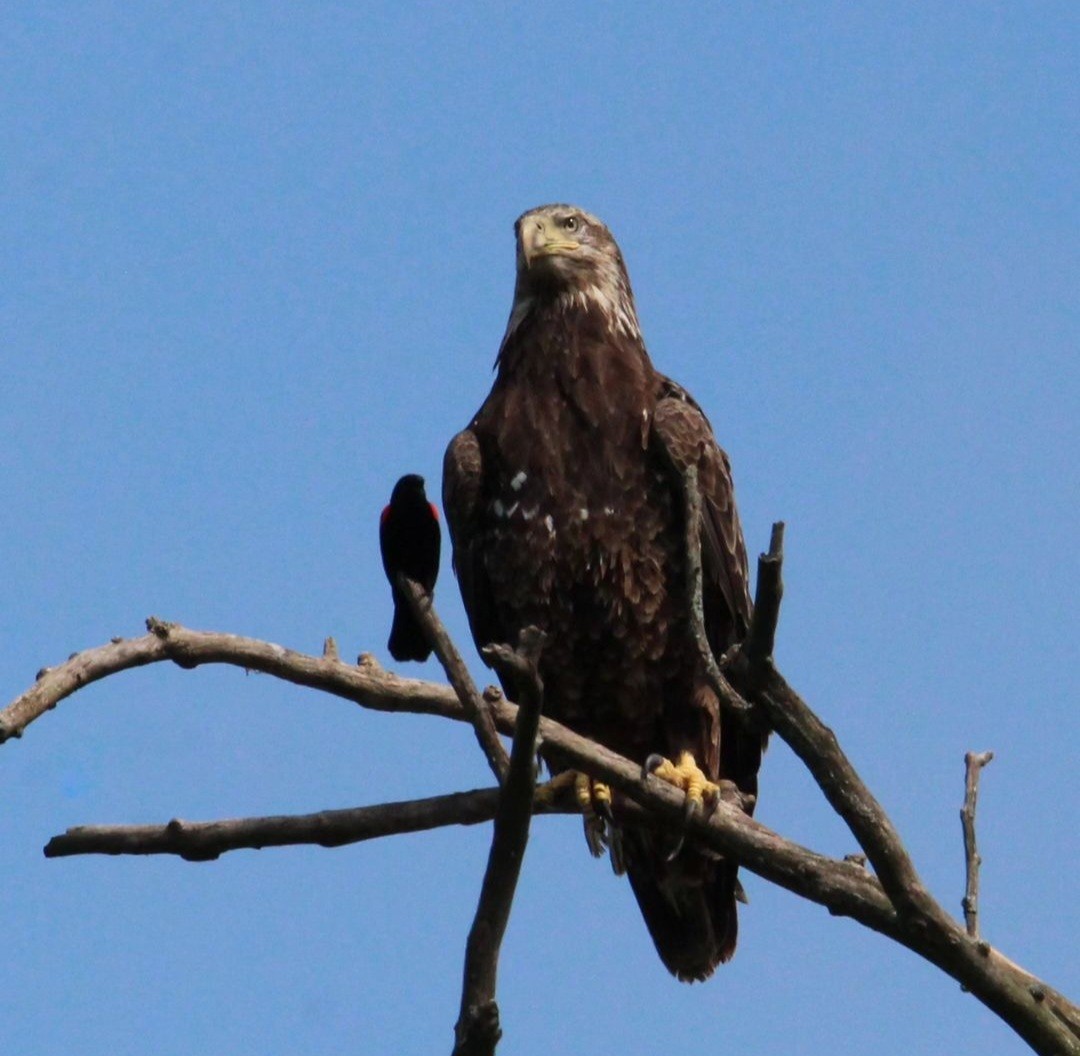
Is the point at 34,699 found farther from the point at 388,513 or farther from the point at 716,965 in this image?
the point at 716,965

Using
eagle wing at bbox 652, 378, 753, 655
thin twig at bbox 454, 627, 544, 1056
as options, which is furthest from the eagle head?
thin twig at bbox 454, 627, 544, 1056

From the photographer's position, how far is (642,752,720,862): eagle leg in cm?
491

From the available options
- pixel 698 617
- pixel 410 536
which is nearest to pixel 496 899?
pixel 698 617

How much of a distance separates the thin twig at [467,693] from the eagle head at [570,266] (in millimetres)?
3039

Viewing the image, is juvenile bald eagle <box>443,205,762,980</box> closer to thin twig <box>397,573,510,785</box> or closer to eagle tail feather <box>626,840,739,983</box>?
eagle tail feather <box>626,840,739,983</box>

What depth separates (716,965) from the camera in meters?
6.59

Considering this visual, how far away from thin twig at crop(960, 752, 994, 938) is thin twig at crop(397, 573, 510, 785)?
3.61ft

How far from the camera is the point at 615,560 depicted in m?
6.12

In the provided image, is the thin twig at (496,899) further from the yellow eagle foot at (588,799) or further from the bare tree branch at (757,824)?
the yellow eagle foot at (588,799)

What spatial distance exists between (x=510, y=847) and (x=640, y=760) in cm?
285

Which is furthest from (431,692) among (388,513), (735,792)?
(735,792)

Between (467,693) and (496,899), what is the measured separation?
1.53 ft

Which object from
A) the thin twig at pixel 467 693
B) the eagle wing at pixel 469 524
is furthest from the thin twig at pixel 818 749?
the eagle wing at pixel 469 524

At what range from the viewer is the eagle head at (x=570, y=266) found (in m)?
6.90
